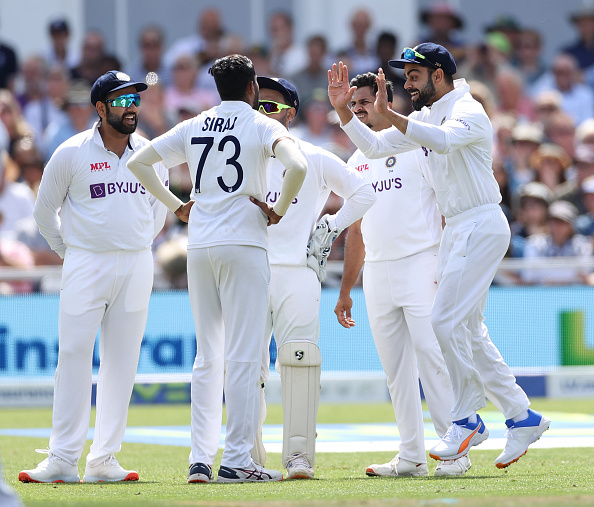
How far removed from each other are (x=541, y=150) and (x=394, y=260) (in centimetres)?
772

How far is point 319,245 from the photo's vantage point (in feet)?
23.9

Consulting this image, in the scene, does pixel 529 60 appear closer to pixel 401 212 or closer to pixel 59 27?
pixel 59 27

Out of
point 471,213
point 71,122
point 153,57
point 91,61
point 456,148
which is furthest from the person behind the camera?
point 153,57

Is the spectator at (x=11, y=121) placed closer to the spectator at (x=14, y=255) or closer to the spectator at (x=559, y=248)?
the spectator at (x=14, y=255)

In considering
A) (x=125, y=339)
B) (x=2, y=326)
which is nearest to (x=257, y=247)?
(x=125, y=339)

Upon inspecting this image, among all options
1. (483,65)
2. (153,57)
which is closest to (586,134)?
(483,65)

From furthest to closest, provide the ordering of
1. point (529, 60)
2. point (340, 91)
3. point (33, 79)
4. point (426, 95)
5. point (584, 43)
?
point (584, 43) < point (529, 60) < point (33, 79) < point (426, 95) < point (340, 91)

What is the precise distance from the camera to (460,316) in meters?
7.01

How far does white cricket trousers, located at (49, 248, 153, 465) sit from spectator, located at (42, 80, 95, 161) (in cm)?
775

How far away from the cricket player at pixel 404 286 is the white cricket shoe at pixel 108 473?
155 cm

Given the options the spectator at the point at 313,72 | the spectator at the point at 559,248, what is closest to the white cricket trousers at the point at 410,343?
the spectator at the point at 559,248

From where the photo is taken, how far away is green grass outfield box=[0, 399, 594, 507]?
5652 millimetres

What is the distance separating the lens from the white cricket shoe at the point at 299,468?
7.02m

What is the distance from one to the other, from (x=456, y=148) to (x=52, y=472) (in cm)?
320
